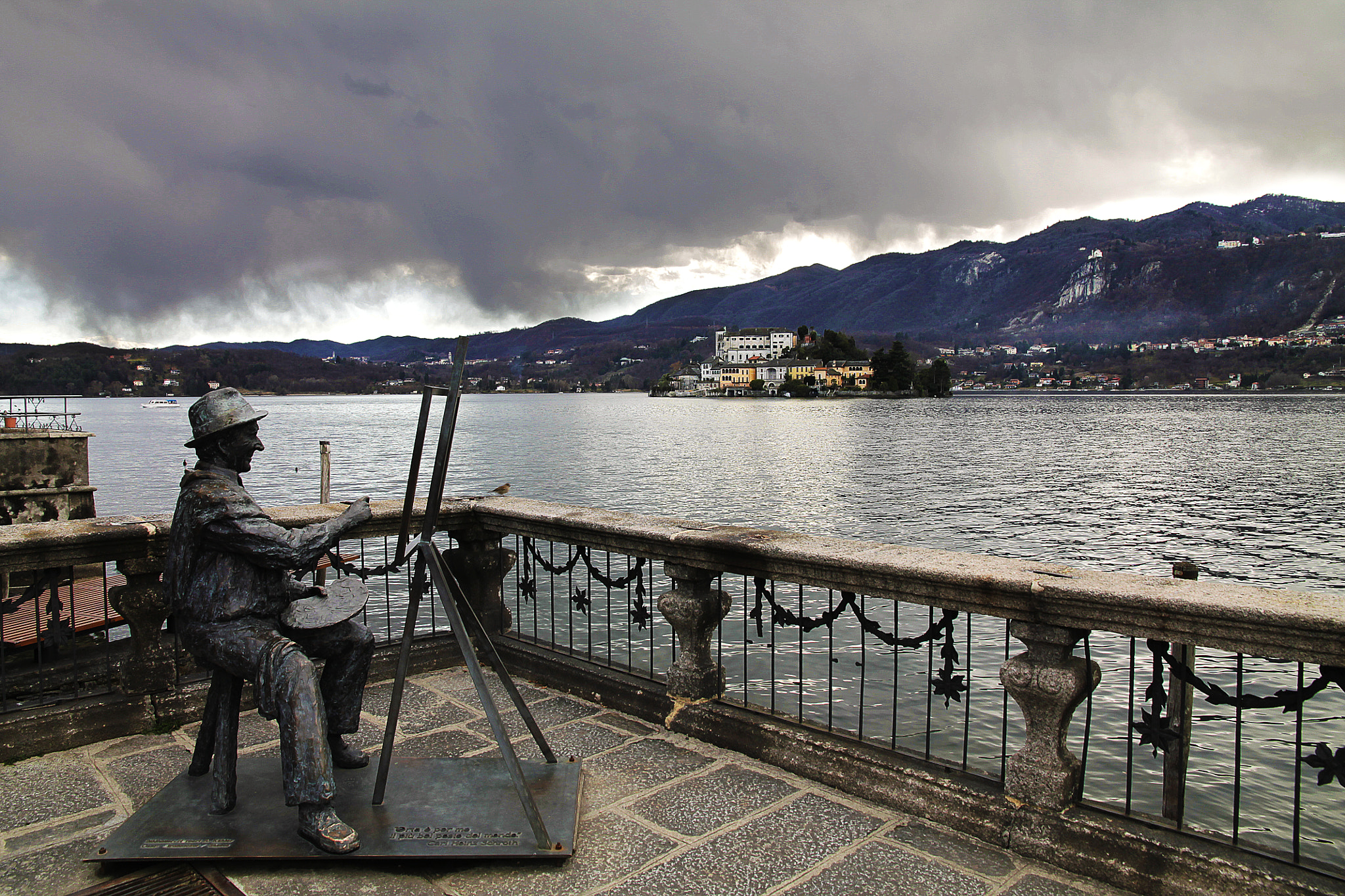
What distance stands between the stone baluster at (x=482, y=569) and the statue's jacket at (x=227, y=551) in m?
2.67

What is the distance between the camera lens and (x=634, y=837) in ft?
11.2

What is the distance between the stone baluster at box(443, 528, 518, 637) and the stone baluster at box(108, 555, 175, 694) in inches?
74.0

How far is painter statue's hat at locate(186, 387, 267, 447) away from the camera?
10.8 ft

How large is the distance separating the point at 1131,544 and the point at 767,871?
81.9ft

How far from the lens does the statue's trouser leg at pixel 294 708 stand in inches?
120

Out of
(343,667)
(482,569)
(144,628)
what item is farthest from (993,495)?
(343,667)

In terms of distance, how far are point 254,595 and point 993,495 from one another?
120 ft

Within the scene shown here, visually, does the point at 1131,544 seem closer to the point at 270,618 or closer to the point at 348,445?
the point at 270,618

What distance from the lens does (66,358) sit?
444ft

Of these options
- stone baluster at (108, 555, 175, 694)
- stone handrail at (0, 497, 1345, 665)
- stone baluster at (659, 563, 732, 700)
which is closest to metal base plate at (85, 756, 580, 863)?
stone baluster at (659, 563, 732, 700)

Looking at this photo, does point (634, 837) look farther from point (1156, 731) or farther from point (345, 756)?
point (1156, 731)

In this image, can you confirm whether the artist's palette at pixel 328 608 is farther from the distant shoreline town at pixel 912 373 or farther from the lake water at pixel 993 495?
the distant shoreline town at pixel 912 373

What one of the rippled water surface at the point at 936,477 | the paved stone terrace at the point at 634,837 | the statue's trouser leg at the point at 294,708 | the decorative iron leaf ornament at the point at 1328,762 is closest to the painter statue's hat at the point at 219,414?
the statue's trouser leg at the point at 294,708

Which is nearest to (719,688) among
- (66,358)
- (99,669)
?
(99,669)
